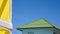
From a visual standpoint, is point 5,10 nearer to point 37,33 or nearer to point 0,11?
point 0,11

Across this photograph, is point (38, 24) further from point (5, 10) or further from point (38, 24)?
point (5, 10)

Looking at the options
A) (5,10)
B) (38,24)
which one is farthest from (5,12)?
(38,24)

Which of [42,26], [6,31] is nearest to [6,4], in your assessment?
[6,31]

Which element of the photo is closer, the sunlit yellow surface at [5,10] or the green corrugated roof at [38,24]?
the sunlit yellow surface at [5,10]

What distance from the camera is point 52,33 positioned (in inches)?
1064

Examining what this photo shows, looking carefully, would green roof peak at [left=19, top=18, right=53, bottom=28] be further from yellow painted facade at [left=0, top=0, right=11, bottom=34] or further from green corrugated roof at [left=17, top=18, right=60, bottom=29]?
yellow painted facade at [left=0, top=0, right=11, bottom=34]

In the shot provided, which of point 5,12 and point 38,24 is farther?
point 38,24

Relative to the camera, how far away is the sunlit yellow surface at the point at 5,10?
17.3ft

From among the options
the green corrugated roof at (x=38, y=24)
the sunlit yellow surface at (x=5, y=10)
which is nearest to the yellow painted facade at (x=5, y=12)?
the sunlit yellow surface at (x=5, y=10)

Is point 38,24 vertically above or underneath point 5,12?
above

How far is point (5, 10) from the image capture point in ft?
17.9

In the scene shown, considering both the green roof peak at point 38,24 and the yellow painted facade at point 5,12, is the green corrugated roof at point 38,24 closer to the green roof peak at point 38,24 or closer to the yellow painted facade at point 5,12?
the green roof peak at point 38,24

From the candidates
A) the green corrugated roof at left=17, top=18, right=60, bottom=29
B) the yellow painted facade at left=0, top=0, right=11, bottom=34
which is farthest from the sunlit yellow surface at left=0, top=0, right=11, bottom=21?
the green corrugated roof at left=17, top=18, right=60, bottom=29

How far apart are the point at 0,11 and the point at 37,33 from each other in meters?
22.3
